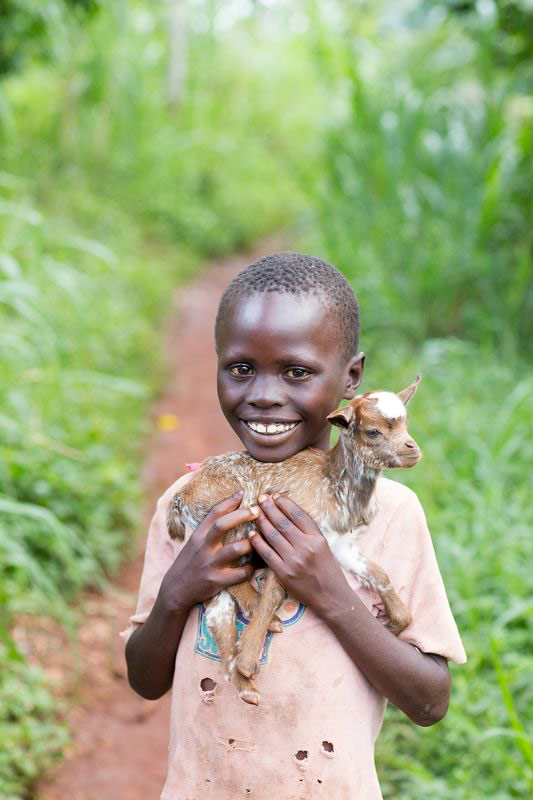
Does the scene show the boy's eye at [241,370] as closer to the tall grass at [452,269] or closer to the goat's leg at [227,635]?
the goat's leg at [227,635]

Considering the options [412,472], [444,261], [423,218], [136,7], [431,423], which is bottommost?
[412,472]

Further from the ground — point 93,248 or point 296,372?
point 93,248

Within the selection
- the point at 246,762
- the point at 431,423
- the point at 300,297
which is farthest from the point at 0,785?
the point at 431,423

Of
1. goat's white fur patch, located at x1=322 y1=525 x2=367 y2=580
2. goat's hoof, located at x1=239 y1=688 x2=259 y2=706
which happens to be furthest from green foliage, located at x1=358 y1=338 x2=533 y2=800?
goat's hoof, located at x1=239 y1=688 x2=259 y2=706

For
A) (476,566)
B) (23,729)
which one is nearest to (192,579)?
(23,729)

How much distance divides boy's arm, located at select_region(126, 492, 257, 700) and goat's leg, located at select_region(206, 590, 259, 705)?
0.02 m

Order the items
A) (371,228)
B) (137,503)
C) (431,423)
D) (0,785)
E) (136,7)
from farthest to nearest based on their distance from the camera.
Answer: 1. (136,7)
2. (371,228)
3. (137,503)
4. (431,423)
5. (0,785)

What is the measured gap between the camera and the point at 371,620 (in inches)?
54.2

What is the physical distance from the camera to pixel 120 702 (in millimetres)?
3258

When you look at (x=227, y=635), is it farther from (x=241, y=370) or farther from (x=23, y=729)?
(x=23, y=729)

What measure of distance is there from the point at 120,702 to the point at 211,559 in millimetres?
2141

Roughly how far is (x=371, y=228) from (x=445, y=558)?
116 inches

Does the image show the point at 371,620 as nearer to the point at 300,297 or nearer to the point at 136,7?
the point at 300,297

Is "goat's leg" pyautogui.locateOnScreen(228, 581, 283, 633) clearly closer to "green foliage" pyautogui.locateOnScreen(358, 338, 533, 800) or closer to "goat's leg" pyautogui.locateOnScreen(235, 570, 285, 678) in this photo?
"goat's leg" pyautogui.locateOnScreen(235, 570, 285, 678)
